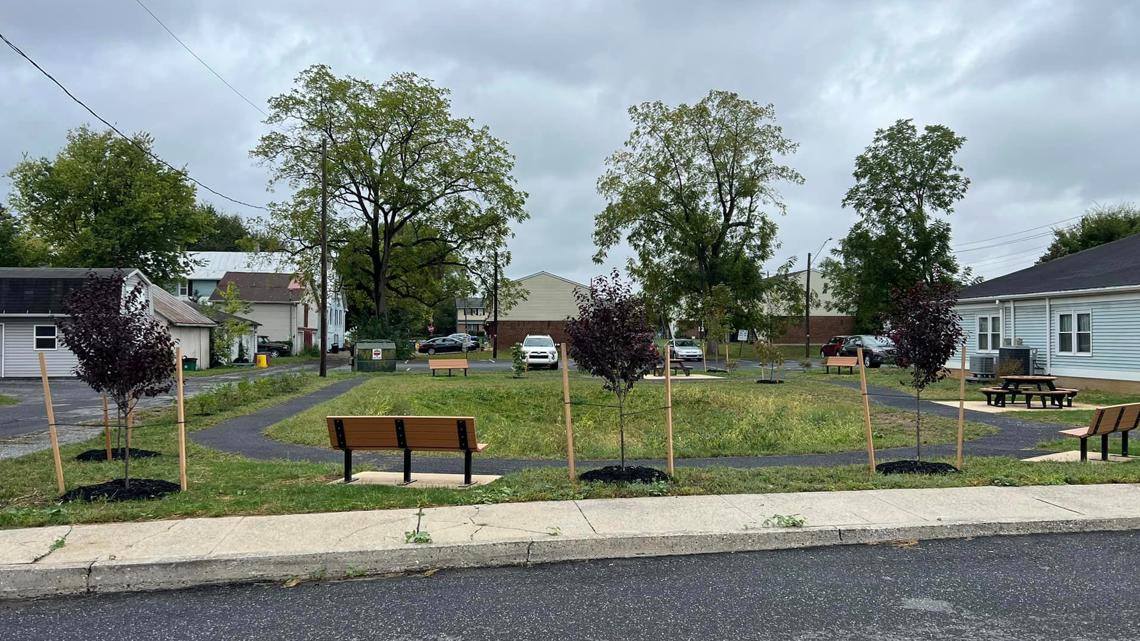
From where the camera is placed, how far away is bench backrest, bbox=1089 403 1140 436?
9906mm

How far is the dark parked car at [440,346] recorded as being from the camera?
62.2 meters

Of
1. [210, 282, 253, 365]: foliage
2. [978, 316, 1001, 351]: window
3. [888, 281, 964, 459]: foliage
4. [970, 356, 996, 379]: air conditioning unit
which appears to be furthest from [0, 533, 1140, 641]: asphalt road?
[210, 282, 253, 365]: foliage

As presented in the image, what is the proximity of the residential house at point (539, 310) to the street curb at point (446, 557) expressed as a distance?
61592mm

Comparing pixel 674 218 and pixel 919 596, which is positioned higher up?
pixel 674 218

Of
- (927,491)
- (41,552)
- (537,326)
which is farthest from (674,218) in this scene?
(41,552)

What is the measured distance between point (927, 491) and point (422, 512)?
17.7ft

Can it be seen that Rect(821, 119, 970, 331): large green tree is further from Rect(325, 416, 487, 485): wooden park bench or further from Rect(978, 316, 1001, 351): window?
Rect(325, 416, 487, 485): wooden park bench

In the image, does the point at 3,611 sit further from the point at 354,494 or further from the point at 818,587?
the point at 818,587

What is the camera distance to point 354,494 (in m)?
8.06

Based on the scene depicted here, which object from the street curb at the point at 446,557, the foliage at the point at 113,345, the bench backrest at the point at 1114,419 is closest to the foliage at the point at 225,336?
the foliage at the point at 113,345

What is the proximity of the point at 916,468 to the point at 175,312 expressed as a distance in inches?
1448

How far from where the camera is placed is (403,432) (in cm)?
892

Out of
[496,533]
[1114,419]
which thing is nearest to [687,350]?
[1114,419]

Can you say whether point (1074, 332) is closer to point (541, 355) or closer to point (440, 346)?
point (541, 355)
